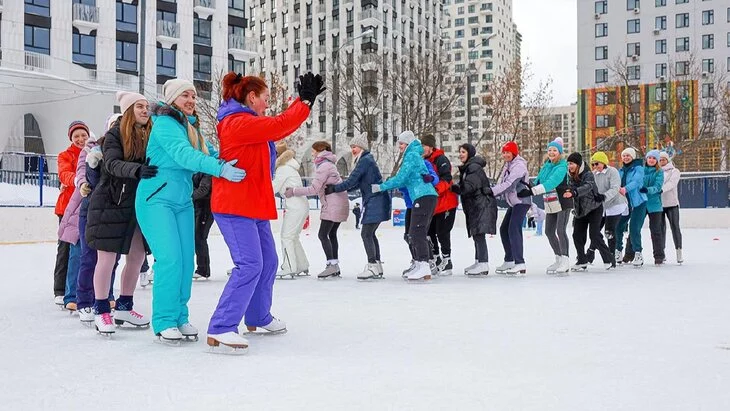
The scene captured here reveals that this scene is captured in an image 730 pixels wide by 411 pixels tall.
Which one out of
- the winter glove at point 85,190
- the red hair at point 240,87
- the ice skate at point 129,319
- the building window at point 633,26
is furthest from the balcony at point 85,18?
the building window at point 633,26

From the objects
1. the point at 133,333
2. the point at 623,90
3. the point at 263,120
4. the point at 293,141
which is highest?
the point at 623,90

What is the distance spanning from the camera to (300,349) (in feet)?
14.3

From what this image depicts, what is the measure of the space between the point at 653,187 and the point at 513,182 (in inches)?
106

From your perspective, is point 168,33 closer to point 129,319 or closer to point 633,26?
point 129,319

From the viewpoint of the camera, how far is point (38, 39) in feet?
118

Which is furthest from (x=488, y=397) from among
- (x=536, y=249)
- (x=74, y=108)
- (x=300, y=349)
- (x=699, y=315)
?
(x=74, y=108)

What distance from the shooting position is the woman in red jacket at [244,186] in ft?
13.8

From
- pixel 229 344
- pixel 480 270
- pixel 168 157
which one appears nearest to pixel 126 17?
pixel 480 270

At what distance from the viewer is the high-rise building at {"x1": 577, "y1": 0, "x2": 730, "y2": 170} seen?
5928cm

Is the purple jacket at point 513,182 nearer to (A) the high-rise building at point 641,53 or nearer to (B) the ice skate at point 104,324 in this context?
(B) the ice skate at point 104,324

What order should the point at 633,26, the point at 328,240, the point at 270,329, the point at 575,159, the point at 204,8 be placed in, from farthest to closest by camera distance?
the point at 633,26 < the point at 204,8 < the point at 575,159 < the point at 328,240 < the point at 270,329

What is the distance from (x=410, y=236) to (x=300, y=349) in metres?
3.86

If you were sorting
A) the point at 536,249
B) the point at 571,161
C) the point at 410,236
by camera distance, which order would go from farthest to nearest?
the point at 536,249 → the point at 571,161 → the point at 410,236

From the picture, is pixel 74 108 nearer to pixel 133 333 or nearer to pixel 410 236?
pixel 410 236
